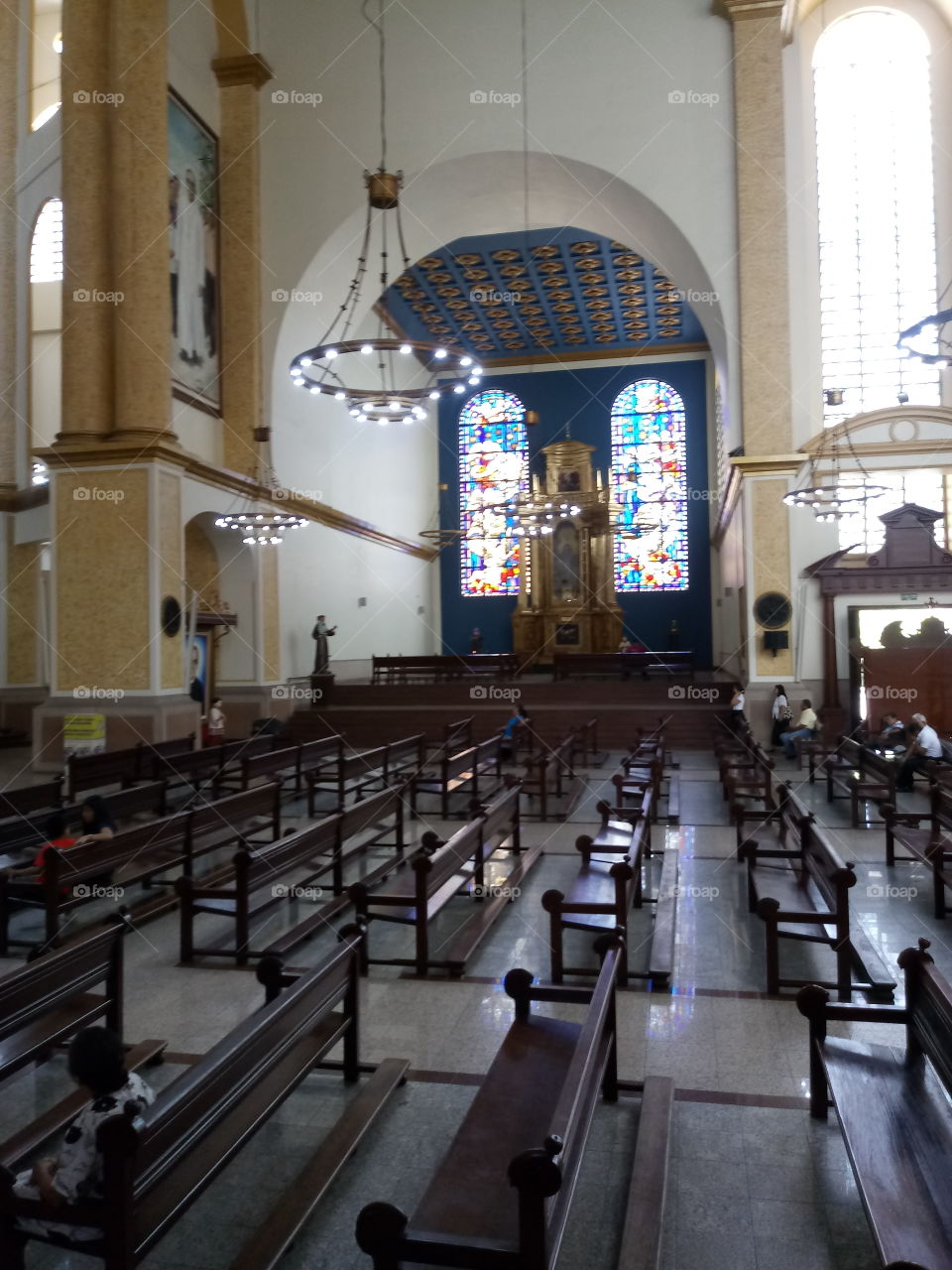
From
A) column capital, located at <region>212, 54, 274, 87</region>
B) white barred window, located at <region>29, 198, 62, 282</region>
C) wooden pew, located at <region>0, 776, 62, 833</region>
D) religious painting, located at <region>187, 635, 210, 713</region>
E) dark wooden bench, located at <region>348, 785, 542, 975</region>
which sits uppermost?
column capital, located at <region>212, 54, 274, 87</region>

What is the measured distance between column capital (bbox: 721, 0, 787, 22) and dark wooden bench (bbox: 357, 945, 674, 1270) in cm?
1724

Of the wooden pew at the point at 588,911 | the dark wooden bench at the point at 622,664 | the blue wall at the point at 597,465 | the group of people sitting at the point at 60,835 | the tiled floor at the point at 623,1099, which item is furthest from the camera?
the blue wall at the point at 597,465

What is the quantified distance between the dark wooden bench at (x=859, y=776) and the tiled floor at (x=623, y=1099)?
2256 millimetres

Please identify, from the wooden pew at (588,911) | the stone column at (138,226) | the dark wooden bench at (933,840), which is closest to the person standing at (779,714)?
the dark wooden bench at (933,840)

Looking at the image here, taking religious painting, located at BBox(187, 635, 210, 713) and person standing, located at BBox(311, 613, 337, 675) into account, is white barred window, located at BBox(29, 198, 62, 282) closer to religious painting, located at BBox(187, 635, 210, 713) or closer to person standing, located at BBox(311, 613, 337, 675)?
religious painting, located at BBox(187, 635, 210, 713)

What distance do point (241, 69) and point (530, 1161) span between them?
19078 mm

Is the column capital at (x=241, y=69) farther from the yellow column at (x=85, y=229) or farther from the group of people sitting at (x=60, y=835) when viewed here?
the group of people sitting at (x=60, y=835)

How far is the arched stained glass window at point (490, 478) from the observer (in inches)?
1088

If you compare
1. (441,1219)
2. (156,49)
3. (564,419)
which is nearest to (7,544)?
(156,49)

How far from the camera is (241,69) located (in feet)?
54.9

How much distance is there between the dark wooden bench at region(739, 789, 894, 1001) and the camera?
15.3 feet

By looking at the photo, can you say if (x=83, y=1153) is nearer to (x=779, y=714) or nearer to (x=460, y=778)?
(x=460, y=778)

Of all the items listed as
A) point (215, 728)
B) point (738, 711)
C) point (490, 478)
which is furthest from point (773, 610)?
point (490, 478)

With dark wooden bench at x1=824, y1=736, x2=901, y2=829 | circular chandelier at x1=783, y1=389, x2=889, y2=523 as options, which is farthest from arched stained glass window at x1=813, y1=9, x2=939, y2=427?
dark wooden bench at x1=824, y1=736, x2=901, y2=829
